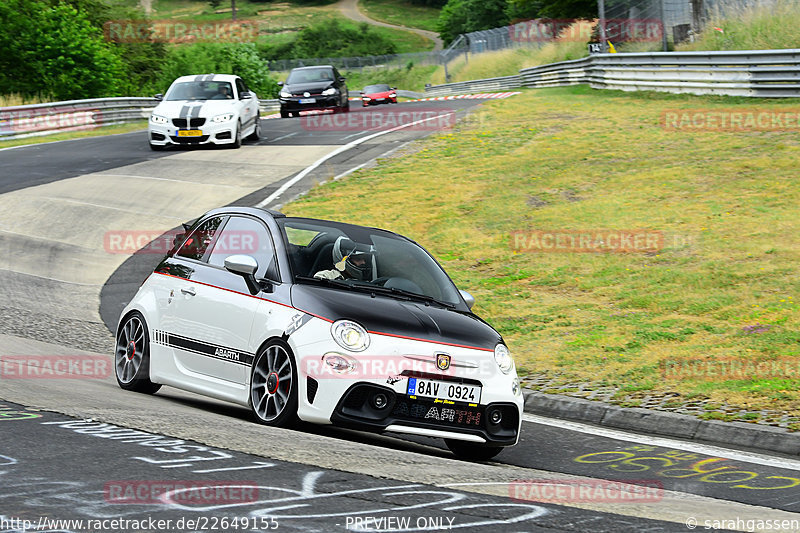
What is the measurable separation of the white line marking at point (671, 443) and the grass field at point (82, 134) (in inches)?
869

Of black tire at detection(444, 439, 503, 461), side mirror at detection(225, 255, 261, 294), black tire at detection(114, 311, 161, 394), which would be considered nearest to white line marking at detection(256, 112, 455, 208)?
black tire at detection(114, 311, 161, 394)

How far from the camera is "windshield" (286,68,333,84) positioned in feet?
116

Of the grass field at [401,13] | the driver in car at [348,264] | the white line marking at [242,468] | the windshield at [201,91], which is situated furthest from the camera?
the grass field at [401,13]

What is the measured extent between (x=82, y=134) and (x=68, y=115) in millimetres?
960

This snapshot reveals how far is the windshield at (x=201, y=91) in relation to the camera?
25.4 m

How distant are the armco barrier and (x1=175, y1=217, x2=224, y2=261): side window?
782 inches

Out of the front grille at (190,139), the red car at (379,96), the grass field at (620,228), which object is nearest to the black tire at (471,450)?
the grass field at (620,228)

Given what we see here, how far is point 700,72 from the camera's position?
28594 millimetres

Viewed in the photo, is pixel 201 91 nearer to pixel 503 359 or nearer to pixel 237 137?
pixel 237 137

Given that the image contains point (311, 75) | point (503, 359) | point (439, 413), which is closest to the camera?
point (439, 413)

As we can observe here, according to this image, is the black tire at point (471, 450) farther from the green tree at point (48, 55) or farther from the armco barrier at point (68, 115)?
the green tree at point (48, 55)

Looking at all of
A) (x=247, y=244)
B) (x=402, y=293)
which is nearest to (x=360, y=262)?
(x=402, y=293)

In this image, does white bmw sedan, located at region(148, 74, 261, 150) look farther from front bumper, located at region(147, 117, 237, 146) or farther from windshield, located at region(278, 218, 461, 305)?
windshield, located at region(278, 218, 461, 305)

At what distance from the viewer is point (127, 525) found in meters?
4.30
